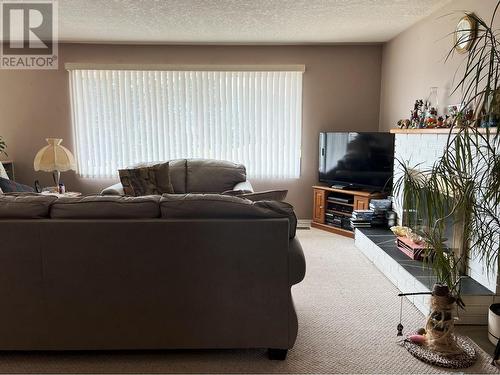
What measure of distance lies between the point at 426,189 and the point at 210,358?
1.56m

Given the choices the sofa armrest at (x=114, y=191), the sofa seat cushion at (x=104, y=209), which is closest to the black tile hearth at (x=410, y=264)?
the sofa seat cushion at (x=104, y=209)

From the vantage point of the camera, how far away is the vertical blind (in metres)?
4.97

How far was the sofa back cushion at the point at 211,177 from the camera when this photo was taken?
14.8 ft

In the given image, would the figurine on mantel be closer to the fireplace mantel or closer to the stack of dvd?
the fireplace mantel

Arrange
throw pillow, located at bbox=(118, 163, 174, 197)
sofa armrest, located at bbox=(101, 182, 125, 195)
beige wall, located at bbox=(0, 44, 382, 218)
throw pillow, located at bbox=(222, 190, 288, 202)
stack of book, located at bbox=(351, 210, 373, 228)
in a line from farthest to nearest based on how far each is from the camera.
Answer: beige wall, located at bbox=(0, 44, 382, 218) → stack of book, located at bbox=(351, 210, 373, 228) → throw pillow, located at bbox=(118, 163, 174, 197) → sofa armrest, located at bbox=(101, 182, 125, 195) → throw pillow, located at bbox=(222, 190, 288, 202)

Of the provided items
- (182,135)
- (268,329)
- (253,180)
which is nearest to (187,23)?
(182,135)

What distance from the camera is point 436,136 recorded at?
10.1ft

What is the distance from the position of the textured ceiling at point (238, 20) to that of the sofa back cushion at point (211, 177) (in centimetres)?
159

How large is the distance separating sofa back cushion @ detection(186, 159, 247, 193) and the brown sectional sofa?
2496 millimetres

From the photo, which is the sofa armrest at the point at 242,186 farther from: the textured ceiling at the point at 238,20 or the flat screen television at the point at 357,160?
the textured ceiling at the point at 238,20

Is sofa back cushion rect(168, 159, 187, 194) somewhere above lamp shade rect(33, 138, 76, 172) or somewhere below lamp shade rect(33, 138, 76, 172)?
below

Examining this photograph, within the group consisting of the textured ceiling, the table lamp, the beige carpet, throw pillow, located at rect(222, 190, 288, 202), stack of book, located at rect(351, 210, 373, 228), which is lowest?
the beige carpet

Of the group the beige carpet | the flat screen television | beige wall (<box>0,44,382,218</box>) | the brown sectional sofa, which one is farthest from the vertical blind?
the brown sectional sofa

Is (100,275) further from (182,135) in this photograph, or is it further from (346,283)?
(182,135)
